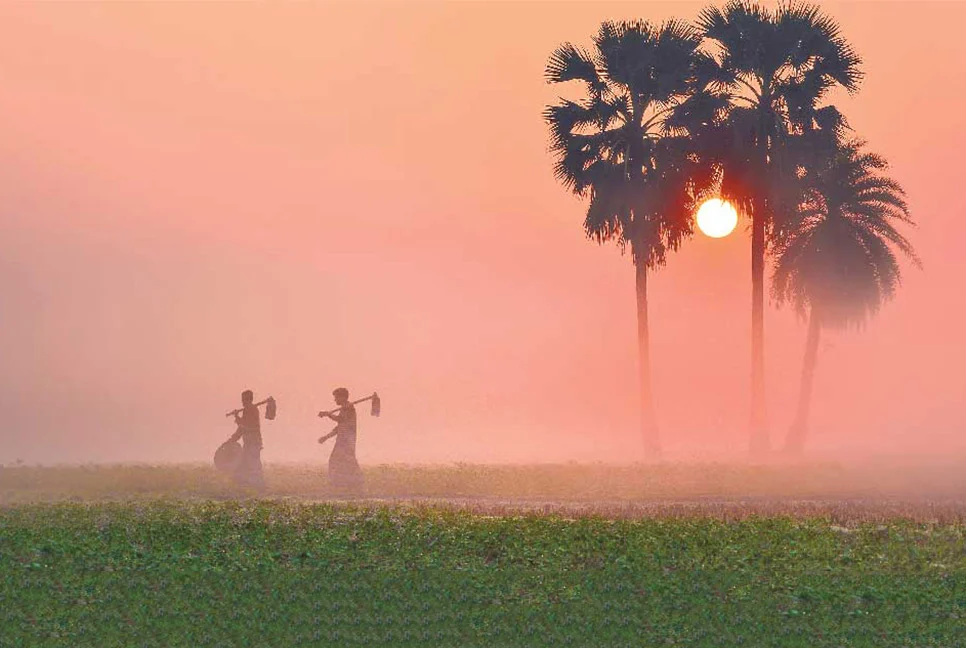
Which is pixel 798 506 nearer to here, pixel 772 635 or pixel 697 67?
pixel 772 635

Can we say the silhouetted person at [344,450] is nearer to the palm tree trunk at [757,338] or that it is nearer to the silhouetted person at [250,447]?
the silhouetted person at [250,447]

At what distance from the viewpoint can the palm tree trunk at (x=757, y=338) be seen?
59344 mm

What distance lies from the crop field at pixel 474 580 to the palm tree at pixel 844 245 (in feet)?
144

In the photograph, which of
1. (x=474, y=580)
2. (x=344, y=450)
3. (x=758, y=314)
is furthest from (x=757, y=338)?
(x=474, y=580)

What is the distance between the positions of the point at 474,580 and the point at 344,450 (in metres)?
20.1

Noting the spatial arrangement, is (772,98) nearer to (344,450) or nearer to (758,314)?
(758,314)

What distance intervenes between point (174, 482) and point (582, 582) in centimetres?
2196

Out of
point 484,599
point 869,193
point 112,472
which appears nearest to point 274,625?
point 484,599

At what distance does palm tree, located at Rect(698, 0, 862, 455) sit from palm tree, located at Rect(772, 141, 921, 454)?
7951mm

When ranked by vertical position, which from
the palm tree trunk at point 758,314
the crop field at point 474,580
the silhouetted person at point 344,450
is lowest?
the crop field at point 474,580

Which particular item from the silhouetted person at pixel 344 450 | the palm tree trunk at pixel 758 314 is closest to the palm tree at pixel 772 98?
the palm tree trunk at pixel 758 314

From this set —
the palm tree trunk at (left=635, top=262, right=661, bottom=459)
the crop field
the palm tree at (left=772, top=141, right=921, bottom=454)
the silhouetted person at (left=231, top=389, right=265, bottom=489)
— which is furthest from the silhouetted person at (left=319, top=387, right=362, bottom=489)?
the palm tree at (left=772, top=141, right=921, bottom=454)

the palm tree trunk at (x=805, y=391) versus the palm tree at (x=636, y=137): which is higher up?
the palm tree at (x=636, y=137)

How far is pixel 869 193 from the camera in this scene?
6750 centimetres
